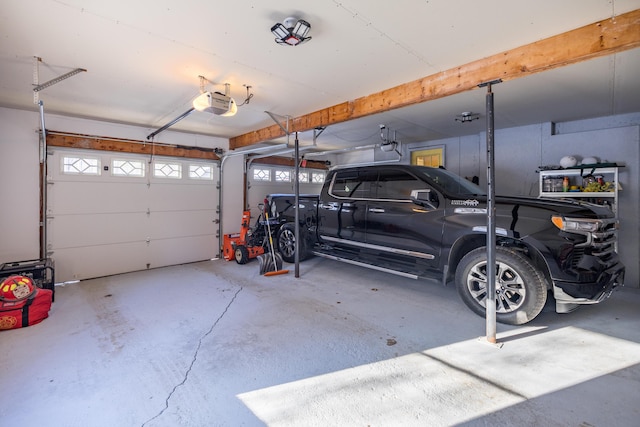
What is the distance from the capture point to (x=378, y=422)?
5.97 feet

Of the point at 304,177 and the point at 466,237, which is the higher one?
the point at 304,177

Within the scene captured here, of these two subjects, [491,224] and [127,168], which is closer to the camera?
[491,224]

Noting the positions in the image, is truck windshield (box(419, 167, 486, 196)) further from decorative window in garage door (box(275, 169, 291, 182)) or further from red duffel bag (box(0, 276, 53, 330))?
red duffel bag (box(0, 276, 53, 330))

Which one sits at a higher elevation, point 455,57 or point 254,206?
point 455,57

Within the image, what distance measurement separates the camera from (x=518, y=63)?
268 centimetres

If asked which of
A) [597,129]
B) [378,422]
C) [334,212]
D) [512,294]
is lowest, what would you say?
[378,422]

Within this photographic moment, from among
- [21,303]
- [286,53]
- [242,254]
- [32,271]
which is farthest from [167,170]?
[286,53]

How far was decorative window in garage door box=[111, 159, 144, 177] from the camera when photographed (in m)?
5.38

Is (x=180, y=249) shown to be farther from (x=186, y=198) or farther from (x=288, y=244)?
(x=288, y=244)

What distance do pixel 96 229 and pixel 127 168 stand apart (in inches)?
46.7

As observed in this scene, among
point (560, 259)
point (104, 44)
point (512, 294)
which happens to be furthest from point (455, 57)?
point (104, 44)

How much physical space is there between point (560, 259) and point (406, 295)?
1801 millimetres

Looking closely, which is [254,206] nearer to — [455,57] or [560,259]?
[455,57]

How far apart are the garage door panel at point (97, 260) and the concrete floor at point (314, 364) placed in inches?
50.4
